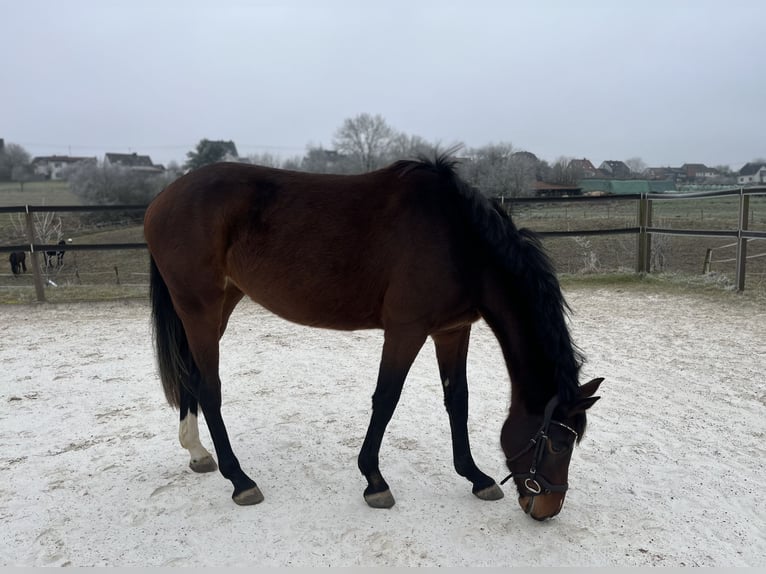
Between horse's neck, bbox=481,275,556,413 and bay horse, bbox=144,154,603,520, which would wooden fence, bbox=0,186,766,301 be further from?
horse's neck, bbox=481,275,556,413

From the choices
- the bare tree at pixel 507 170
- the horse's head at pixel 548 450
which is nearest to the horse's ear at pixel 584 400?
the horse's head at pixel 548 450

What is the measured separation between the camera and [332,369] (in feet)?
15.3

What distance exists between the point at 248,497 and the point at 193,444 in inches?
23.5

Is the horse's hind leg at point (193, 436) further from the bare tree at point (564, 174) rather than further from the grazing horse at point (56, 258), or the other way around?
the grazing horse at point (56, 258)

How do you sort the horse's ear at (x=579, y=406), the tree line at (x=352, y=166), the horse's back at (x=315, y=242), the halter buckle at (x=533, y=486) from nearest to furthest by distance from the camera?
the horse's ear at (x=579, y=406) → the halter buckle at (x=533, y=486) → the horse's back at (x=315, y=242) → the tree line at (x=352, y=166)

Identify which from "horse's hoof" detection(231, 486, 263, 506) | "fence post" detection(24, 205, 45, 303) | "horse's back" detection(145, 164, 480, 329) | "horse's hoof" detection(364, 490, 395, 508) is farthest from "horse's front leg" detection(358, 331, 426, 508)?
"fence post" detection(24, 205, 45, 303)

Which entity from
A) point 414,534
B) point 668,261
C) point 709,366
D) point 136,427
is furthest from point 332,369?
point 668,261

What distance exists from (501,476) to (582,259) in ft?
29.4

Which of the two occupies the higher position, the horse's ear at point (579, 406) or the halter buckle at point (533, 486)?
the horse's ear at point (579, 406)

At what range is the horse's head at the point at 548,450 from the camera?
2.19 m

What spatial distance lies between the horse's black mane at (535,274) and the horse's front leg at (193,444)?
2.05m

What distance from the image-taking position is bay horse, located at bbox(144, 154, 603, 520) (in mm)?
2262

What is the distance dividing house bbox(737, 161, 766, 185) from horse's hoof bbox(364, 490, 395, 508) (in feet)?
32.0

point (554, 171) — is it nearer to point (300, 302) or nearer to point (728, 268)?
point (728, 268)
